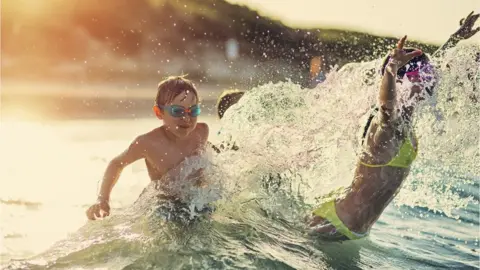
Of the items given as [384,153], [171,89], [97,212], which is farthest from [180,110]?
[384,153]

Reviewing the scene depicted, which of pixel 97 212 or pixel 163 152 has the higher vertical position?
pixel 163 152

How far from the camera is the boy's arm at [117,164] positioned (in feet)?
13.6

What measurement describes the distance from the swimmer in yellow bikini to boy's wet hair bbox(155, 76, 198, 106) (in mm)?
1498

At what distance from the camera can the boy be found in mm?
4449

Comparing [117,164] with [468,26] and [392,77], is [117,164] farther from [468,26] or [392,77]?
[468,26]

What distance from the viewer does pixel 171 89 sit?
450 cm

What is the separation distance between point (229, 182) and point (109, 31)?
1487cm

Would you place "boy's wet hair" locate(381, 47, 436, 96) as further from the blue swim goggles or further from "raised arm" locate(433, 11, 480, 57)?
the blue swim goggles

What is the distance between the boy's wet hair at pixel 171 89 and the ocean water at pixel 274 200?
23.1 inches

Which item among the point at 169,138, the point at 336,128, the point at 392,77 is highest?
the point at 392,77

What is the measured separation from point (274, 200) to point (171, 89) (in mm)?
1405

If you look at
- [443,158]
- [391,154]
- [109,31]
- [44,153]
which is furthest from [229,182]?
[109,31]

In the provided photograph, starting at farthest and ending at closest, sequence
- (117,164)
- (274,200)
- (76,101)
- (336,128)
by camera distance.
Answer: (76,101)
(274,200)
(336,128)
(117,164)

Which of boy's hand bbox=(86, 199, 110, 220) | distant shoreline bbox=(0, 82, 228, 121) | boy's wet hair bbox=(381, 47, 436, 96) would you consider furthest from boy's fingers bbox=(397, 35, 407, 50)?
distant shoreline bbox=(0, 82, 228, 121)
